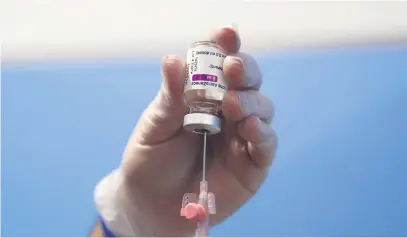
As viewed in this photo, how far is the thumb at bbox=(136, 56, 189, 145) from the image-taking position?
875 mm

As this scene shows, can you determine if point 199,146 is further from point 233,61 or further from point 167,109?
point 233,61

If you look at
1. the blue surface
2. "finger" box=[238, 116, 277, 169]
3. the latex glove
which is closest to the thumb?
the latex glove

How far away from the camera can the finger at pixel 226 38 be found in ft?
2.93

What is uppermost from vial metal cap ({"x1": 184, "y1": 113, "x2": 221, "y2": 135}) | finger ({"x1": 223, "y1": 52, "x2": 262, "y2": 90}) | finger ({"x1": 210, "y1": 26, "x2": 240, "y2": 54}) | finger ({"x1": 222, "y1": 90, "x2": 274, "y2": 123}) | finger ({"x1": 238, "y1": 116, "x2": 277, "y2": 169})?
finger ({"x1": 210, "y1": 26, "x2": 240, "y2": 54})

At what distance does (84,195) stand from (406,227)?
32.3 inches

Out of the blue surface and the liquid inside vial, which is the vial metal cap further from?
the blue surface

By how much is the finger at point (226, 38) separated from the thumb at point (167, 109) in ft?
0.26

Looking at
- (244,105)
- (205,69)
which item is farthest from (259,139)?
(205,69)

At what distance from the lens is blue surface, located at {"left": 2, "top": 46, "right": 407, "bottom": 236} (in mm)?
1164

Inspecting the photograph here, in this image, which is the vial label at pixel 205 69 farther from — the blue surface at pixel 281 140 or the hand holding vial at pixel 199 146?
the blue surface at pixel 281 140

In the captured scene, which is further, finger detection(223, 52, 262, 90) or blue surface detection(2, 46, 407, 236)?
blue surface detection(2, 46, 407, 236)

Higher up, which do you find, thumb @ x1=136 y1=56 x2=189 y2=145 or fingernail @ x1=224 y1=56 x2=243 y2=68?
fingernail @ x1=224 y1=56 x2=243 y2=68

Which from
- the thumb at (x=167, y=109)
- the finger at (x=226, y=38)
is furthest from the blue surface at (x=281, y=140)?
the finger at (x=226, y=38)

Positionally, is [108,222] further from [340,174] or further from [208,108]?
[340,174]
